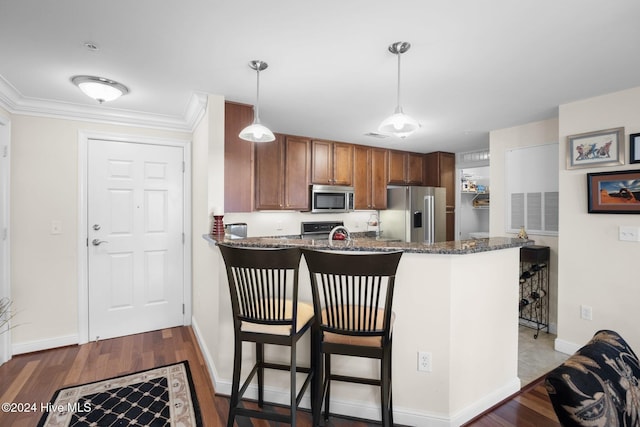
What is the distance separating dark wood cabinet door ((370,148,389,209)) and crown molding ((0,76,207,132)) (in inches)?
103

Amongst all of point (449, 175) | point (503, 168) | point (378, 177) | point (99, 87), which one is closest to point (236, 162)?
point (99, 87)

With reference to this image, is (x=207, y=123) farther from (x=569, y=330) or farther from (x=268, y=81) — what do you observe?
(x=569, y=330)

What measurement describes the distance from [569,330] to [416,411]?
200 centimetres

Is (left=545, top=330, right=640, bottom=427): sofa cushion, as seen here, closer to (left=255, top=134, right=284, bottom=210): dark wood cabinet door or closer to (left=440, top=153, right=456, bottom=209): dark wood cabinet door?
(left=255, top=134, right=284, bottom=210): dark wood cabinet door

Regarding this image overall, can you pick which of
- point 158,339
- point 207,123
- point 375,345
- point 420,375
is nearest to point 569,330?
point 420,375

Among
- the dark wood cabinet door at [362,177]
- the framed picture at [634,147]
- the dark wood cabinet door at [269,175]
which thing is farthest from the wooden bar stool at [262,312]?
the dark wood cabinet door at [362,177]

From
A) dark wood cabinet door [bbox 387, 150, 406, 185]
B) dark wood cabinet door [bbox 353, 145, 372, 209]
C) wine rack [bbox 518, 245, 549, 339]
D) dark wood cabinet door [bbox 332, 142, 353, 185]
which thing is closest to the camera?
wine rack [bbox 518, 245, 549, 339]

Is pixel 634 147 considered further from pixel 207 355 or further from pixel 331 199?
pixel 207 355

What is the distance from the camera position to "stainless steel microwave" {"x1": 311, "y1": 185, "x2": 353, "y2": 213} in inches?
163

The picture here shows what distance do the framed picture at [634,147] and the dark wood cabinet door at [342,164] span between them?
9.45 feet

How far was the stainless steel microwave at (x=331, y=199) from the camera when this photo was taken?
4152mm

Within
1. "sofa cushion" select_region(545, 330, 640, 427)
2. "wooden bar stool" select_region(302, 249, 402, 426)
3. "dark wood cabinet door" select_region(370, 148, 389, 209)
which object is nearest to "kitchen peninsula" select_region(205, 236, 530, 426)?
"wooden bar stool" select_region(302, 249, 402, 426)

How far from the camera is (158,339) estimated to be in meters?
3.07

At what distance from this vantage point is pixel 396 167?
4898 millimetres
